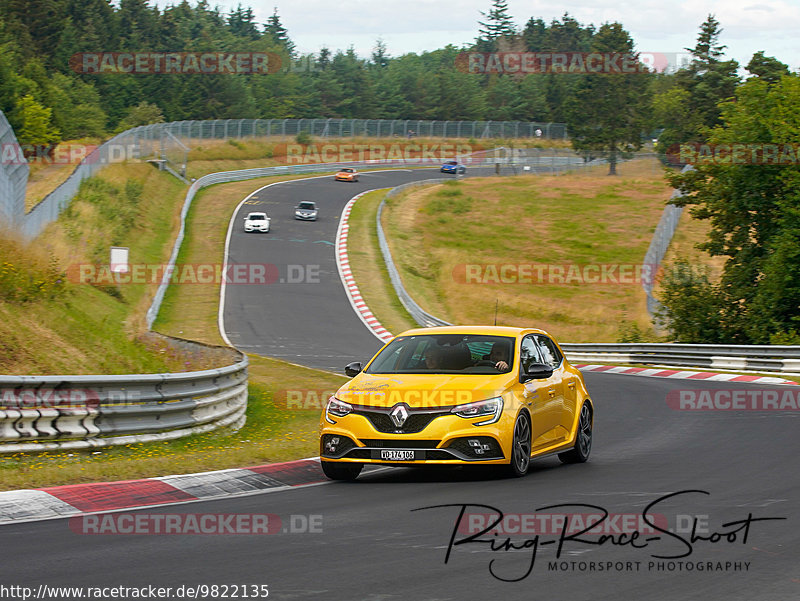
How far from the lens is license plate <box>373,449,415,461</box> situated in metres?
10.1

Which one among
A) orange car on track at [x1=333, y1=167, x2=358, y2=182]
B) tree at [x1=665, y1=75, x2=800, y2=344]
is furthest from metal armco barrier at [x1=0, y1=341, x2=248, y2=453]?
orange car on track at [x1=333, y1=167, x2=358, y2=182]

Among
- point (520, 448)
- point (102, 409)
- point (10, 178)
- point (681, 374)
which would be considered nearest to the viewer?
point (520, 448)

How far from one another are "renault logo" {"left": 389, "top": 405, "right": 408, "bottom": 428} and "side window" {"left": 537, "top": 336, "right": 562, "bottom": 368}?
2.50 meters

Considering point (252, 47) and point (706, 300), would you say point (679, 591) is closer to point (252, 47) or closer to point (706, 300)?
point (706, 300)

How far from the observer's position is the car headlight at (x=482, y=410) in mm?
10148

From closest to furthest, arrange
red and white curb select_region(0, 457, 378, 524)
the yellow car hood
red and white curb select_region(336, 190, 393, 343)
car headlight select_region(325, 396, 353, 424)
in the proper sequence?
red and white curb select_region(0, 457, 378, 524) < the yellow car hood < car headlight select_region(325, 396, 353, 424) < red and white curb select_region(336, 190, 393, 343)

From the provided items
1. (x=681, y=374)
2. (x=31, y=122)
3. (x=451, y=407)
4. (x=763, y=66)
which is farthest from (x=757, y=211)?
(x=763, y=66)

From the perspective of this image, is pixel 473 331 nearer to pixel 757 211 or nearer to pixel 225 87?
pixel 757 211

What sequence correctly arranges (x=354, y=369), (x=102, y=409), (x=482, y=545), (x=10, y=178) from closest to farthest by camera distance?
(x=482, y=545)
(x=354, y=369)
(x=102, y=409)
(x=10, y=178)

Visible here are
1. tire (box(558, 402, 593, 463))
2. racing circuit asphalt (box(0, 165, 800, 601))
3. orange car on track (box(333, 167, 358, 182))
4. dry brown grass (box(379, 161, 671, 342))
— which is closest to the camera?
racing circuit asphalt (box(0, 165, 800, 601))

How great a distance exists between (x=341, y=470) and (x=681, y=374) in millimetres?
19080

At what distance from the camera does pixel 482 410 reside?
33.5 ft

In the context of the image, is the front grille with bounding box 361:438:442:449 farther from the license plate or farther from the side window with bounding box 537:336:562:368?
the side window with bounding box 537:336:562:368

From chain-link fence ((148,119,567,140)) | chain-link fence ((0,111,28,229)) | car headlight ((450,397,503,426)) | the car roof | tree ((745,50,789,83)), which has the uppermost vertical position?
tree ((745,50,789,83))
